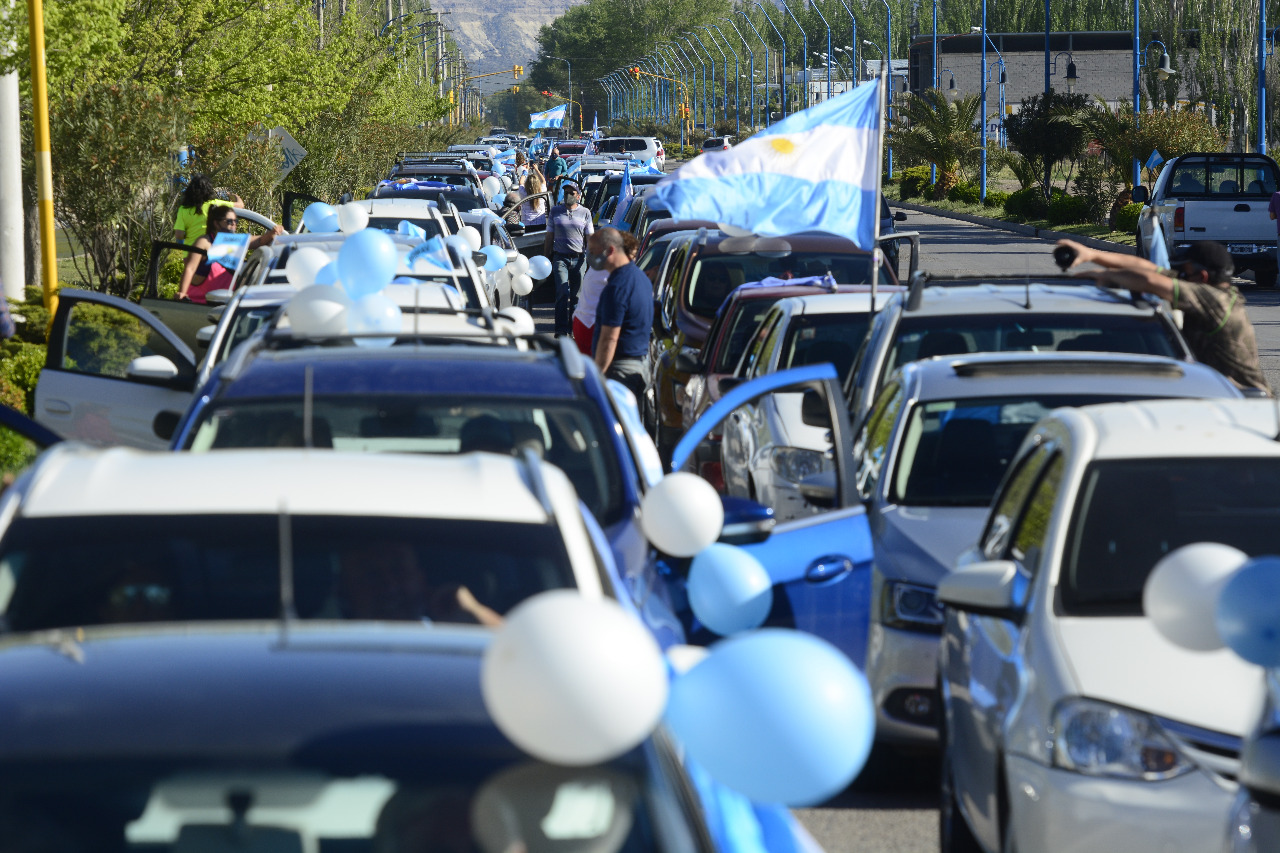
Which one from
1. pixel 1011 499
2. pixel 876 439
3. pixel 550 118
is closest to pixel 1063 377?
pixel 876 439

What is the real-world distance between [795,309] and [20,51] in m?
9.10

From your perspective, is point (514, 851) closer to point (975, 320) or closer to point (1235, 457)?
point (1235, 457)

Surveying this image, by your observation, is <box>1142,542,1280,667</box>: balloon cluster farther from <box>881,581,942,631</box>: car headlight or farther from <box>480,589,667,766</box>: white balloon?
<box>881,581,942,631</box>: car headlight

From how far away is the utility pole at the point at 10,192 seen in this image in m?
17.1

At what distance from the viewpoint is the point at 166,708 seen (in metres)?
2.65

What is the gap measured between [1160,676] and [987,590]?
1.79ft

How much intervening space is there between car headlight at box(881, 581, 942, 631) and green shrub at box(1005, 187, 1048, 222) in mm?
39244

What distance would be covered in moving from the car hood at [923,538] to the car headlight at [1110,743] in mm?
1994

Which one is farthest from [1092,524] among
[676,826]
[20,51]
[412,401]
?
[20,51]

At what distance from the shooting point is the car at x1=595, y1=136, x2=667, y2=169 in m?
54.2

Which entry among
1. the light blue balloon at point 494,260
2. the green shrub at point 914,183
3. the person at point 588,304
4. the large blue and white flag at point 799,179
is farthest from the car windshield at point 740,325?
the green shrub at point 914,183

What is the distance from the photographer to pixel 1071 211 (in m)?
42.0

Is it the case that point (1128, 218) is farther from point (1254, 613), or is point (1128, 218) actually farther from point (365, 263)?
point (1254, 613)

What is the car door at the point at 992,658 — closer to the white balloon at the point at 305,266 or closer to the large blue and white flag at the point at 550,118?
the white balloon at the point at 305,266
